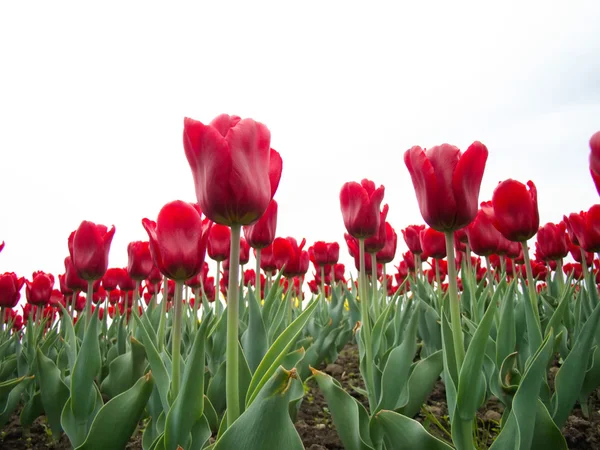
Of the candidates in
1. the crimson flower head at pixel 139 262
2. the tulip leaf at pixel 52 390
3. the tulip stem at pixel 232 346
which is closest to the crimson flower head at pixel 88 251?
the crimson flower head at pixel 139 262

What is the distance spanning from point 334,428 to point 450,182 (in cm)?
152

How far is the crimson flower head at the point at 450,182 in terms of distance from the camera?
152 centimetres

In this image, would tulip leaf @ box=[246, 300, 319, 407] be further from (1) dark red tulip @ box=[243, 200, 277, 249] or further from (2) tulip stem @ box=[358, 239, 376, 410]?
(1) dark red tulip @ box=[243, 200, 277, 249]

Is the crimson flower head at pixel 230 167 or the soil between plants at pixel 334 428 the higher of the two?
the crimson flower head at pixel 230 167

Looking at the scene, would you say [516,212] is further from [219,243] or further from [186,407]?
[219,243]

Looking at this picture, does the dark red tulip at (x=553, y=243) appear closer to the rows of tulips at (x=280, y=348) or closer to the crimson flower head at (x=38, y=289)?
the rows of tulips at (x=280, y=348)

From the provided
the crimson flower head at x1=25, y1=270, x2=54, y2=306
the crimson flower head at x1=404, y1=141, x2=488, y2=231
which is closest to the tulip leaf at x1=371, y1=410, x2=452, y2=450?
the crimson flower head at x1=404, y1=141, x2=488, y2=231

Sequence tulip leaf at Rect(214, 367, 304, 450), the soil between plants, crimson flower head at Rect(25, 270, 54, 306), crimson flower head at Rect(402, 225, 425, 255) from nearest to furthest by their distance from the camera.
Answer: tulip leaf at Rect(214, 367, 304, 450)
the soil between plants
crimson flower head at Rect(402, 225, 425, 255)
crimson flower head at Rect(25, 270, 54, 306)

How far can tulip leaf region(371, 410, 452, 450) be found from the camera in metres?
1.39

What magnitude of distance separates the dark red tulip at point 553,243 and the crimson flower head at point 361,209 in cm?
187

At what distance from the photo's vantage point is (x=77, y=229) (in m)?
2.49

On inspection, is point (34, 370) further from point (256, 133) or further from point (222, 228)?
point (256, 133)

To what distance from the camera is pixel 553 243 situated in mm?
3543

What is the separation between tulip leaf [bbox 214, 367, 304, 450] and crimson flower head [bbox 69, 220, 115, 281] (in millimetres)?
1735
